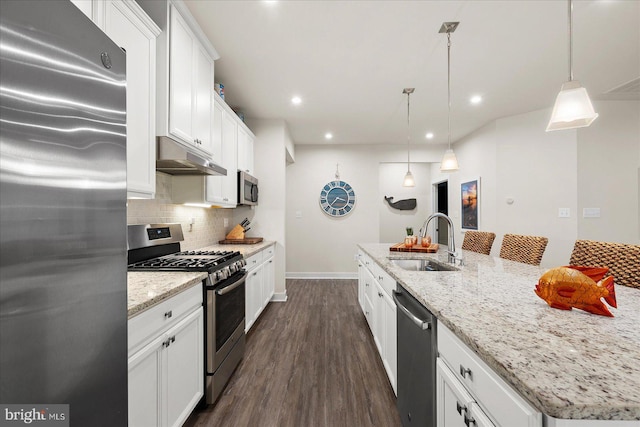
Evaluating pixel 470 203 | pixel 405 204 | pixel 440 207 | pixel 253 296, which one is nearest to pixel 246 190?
pixel 253 296

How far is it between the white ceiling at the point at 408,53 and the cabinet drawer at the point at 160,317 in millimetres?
1891

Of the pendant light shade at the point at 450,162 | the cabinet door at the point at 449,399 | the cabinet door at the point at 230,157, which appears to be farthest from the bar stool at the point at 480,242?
the cabinet door at the point at 230,157

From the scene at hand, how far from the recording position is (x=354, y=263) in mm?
5488

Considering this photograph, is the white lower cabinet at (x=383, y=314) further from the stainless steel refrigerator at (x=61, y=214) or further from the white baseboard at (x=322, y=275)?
the white baseboard at (x=322, y=275)

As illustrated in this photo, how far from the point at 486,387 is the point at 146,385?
1.27 meters

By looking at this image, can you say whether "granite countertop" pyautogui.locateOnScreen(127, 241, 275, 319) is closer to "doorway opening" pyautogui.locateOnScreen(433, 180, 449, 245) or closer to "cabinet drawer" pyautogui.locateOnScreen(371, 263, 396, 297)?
"cabinet drawer" pyautogui.locateOnScreen(371, 263, 396, 297)

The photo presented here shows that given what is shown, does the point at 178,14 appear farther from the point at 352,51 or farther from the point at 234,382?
the point at 234,382

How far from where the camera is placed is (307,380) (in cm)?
207

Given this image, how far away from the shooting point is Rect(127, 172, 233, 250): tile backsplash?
2.00 m

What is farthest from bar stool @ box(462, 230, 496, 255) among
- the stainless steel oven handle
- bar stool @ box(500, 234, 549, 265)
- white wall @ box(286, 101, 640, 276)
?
the stainless steel oven handle

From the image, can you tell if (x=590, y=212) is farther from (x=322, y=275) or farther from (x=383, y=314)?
(x=322, y=275)

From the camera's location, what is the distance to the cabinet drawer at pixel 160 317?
108cm

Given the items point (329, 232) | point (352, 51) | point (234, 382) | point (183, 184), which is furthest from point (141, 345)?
point (329, 232)

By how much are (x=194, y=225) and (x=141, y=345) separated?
71.7 inches
